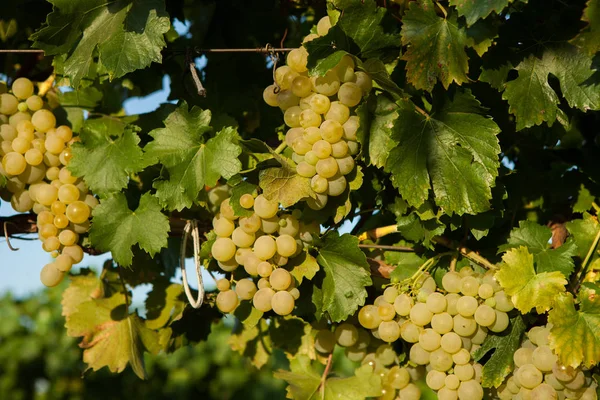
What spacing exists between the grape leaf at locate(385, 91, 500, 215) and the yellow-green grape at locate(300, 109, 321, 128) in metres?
0.16

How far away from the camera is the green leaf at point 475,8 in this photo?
1.16m

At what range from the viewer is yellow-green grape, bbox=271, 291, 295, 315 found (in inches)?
53.9

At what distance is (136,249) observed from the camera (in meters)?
1.71

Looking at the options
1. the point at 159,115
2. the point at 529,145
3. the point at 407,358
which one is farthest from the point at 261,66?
the point at 407,358

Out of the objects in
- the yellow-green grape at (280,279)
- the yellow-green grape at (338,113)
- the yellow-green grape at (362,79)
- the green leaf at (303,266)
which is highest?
the yellow-green grape at (362,79)

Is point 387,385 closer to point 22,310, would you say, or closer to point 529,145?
point 529,145

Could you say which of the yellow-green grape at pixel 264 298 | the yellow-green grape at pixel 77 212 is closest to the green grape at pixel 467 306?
the yellow-green grape at pixel 264 298

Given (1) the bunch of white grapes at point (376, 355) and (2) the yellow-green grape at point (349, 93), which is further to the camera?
(1) the bunch of white grapes at point (376, 355)

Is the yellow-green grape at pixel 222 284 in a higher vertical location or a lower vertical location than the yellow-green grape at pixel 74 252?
higher

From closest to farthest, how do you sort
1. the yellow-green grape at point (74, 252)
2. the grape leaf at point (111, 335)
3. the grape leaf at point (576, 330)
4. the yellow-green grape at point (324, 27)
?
the grape leaf at point (576, 330) → the yellow-green grape at point (324, 27) → the yellow-green grape at point (74, 252) → the grape leaf at point (111, 335)

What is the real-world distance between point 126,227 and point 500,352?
0.84 meters

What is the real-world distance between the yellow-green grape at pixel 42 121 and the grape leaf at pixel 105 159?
0.38 ft

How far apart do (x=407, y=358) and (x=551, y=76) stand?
0.69 metres

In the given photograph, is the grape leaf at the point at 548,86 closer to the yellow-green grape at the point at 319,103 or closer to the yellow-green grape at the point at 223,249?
the yellow-green grape at the point at 319,103
